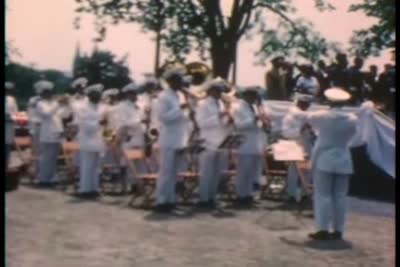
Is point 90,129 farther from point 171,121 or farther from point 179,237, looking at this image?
point 179,237

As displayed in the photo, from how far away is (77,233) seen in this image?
9383 millimetres

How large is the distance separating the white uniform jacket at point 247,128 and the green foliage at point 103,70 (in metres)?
16.9

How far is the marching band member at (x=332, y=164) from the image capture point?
9.43 meters

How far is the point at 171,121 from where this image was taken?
11.5 m

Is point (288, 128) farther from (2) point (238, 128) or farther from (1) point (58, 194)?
(1) point (58, 194)

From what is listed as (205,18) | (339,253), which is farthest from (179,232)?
(205,18)

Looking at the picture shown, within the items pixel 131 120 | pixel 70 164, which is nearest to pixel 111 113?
pixel 131 120

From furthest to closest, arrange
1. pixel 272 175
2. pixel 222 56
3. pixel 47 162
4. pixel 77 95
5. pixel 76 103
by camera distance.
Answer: pixel 222 56 → pixel 77 95 → pixel 76 103 → pixel 47 162 → pixel 272 175

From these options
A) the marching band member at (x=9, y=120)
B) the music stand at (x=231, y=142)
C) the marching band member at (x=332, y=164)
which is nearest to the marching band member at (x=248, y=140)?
the music stand at (x=231, y=142)

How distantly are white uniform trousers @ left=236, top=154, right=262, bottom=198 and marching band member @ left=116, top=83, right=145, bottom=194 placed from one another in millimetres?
1964

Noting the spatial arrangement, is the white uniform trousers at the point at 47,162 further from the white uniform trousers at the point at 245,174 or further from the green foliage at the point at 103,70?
the green foliage at the point at 103,70

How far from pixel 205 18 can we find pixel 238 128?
12819mm

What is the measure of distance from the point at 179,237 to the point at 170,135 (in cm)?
255

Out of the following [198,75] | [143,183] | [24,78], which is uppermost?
[198,75]
